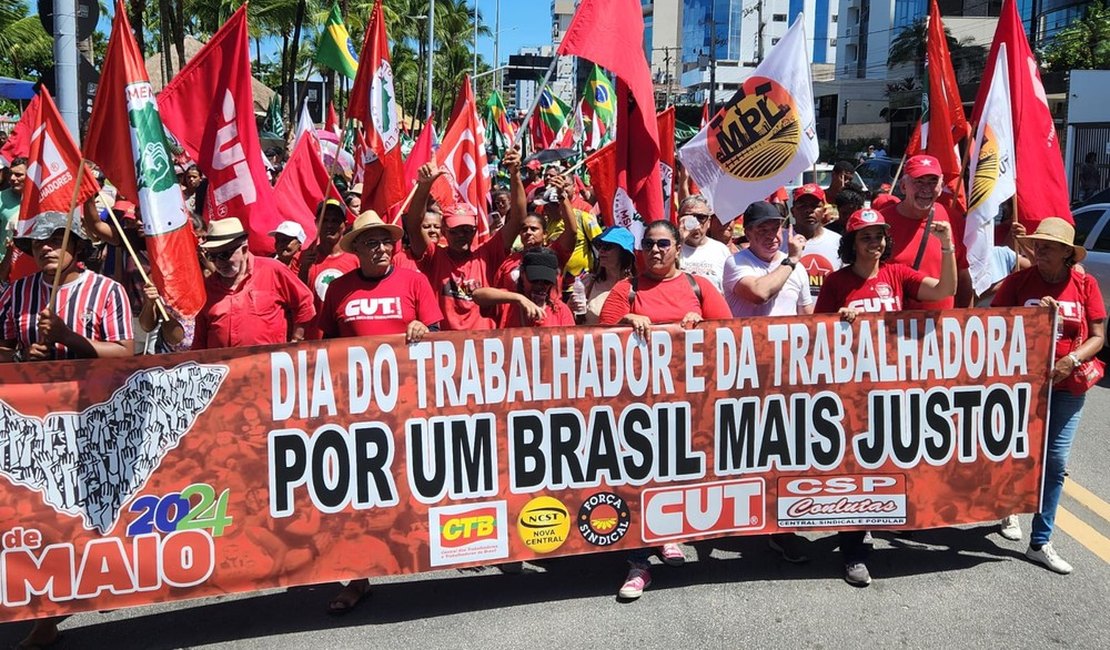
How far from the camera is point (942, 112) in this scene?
18.9 feet

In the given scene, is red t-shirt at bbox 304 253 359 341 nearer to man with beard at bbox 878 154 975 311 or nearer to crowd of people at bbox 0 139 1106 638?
crowd of people at bbox 0 139 1106 638

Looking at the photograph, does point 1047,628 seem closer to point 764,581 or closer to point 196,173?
point 764,581

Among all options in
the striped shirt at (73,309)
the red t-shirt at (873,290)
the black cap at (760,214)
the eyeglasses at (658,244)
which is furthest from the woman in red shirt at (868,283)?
the striped shirt at (73,309)

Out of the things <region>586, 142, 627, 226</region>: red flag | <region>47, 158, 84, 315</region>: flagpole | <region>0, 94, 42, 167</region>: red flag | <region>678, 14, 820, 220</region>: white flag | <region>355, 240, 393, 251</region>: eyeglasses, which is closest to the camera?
<region>47, 158, 84, 315</region>: flagpole

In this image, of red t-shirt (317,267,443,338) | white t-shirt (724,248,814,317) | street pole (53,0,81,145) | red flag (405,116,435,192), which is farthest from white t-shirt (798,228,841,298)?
street pole (53,0,81,145)

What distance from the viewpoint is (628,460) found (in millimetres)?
4711

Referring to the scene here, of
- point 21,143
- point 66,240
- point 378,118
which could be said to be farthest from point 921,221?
point 21,143

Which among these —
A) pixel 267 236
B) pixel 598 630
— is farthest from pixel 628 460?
pixel 267 236

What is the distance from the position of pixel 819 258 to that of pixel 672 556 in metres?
2.70

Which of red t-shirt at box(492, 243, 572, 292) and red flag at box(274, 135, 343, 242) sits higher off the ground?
red flag at box(274, 135, 343, 242)

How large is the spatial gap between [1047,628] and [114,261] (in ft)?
19.1

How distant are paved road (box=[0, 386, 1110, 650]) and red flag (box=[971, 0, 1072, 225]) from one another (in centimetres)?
185

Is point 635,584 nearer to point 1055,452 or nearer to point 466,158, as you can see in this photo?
point 1055,452

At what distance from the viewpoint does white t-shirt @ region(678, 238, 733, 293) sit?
21.5 ft
